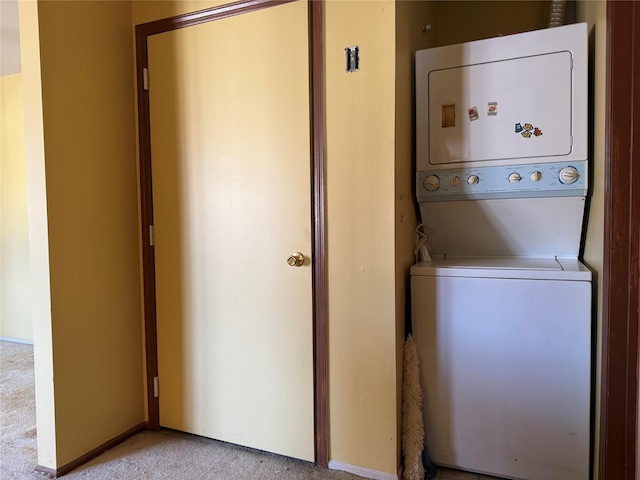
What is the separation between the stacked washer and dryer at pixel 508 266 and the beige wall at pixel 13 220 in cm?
336

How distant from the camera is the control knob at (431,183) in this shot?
6.01 feet

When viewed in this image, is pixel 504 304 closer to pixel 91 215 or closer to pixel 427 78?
pixel 427 78

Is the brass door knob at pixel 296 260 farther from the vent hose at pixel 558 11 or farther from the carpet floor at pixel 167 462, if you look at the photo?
the vent hose at pixel 558 11

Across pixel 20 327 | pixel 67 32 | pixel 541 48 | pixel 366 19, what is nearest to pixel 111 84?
pixel 67 32

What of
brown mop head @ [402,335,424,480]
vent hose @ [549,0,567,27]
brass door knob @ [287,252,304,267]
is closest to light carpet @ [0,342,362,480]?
brown mop head @ [402,335,424,480]

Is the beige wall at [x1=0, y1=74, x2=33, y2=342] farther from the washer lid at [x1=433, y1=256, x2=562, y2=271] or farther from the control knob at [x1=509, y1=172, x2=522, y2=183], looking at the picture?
the control knob at [x1=509, y1=172, x2=522, y2=183]

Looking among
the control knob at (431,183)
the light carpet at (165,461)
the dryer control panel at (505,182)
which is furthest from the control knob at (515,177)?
the light carpet at (165,461)

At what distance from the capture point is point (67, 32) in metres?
1.72

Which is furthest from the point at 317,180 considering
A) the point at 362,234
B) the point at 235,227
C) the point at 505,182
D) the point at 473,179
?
the point at 505,182

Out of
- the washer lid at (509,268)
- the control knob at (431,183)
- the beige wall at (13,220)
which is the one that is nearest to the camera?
the washer lid at (509,268)

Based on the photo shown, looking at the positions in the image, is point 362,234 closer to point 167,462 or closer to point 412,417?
point 412,417

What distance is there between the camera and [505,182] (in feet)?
5.69

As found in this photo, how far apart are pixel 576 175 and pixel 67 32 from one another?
2245 millimetres

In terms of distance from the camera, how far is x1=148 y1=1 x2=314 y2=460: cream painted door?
1.73m
